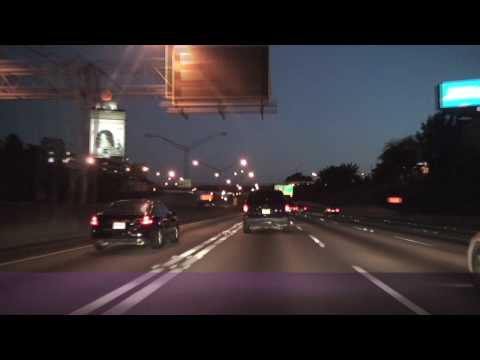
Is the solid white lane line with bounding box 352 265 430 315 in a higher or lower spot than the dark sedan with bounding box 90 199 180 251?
lower

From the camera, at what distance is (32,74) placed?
86.5ft

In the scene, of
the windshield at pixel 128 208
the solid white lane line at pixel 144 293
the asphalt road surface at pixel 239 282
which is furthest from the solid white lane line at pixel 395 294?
the windshield at pixel 128 208

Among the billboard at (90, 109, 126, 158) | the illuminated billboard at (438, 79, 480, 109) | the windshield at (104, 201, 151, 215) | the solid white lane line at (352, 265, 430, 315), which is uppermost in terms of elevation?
the illuminated billboard at (438, 79, 480, 109)

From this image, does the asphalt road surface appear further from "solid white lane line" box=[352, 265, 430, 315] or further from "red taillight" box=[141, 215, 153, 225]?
"red taillight" box=[141, 215, 153, 225]

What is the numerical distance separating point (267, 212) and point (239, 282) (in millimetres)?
14541

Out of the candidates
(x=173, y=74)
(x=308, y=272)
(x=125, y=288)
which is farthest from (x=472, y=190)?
(x=125, y=288)

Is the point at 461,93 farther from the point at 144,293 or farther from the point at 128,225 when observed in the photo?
the point at 144,293

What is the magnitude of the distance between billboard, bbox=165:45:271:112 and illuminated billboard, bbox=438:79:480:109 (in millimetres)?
34494

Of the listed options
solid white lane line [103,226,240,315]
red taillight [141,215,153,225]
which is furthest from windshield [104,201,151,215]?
solid white lane line [103,226,240,315]

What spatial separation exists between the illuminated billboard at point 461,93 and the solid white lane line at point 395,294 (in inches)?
1733

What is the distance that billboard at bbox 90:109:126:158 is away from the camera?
31.4 m
